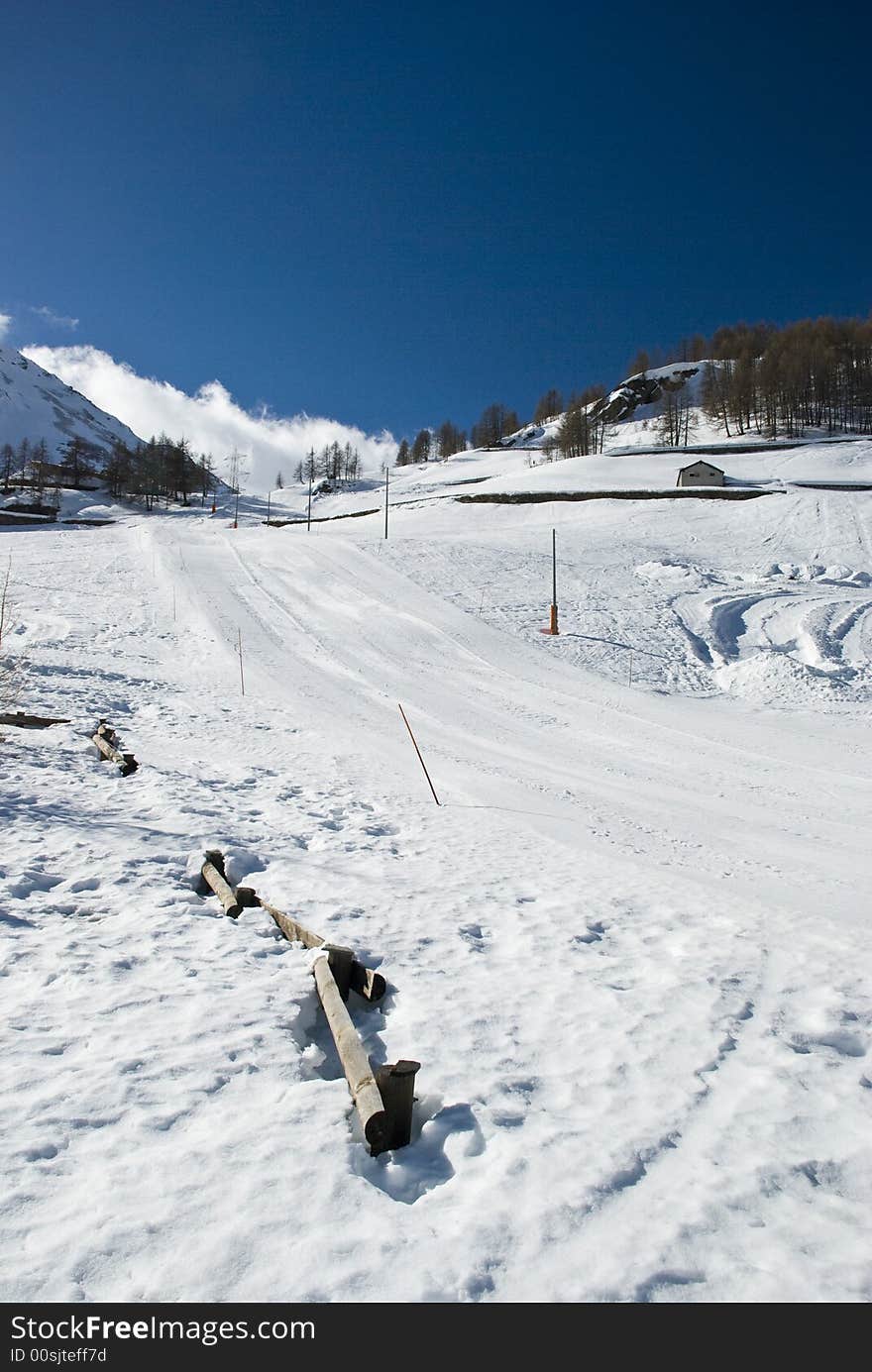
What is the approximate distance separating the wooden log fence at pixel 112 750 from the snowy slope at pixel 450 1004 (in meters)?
0.32

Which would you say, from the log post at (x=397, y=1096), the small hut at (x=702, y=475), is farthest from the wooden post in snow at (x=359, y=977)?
the small hut at (x=702, y=475)

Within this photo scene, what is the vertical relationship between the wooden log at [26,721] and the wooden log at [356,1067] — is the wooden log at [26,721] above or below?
above

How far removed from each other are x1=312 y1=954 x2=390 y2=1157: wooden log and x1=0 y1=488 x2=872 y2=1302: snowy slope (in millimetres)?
130

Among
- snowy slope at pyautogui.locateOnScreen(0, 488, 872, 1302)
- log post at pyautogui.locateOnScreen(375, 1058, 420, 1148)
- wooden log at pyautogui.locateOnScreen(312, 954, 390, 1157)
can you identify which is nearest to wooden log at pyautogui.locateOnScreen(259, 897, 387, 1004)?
snowy slope at pyautogui.locateOnScreen(0, 488, 872, 1302)

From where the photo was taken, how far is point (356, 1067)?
3.70 meters

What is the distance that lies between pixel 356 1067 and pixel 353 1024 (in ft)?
2.48

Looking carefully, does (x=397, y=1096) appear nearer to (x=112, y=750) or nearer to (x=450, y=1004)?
(x=450, y=1004)

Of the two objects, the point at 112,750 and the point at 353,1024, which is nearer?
the point at 353,1024

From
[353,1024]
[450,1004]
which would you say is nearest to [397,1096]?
[353,1024]

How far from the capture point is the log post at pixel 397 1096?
3340 millimetres

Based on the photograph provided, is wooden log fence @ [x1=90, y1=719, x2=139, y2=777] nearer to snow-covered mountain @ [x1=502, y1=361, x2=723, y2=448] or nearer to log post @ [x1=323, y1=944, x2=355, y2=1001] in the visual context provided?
log post @ [x1=323, y1=944, x2=355, y2=1001]

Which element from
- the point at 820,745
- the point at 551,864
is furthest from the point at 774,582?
the point at 551,864

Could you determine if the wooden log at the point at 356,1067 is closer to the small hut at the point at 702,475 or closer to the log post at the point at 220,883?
the log post at the point at 220,883
